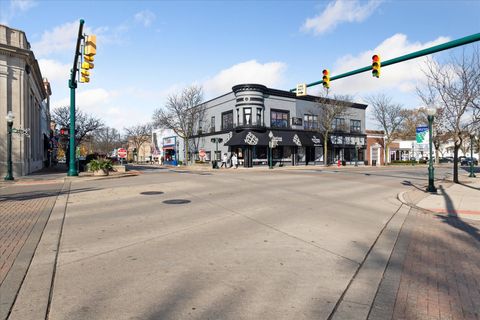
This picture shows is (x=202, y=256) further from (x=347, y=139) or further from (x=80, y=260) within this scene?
(x=347, y=139)

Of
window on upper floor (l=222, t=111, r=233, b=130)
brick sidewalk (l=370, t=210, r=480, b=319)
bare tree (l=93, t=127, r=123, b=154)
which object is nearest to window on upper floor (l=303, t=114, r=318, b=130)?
window on upper floor (l=222, t=111, r=233, b=130)

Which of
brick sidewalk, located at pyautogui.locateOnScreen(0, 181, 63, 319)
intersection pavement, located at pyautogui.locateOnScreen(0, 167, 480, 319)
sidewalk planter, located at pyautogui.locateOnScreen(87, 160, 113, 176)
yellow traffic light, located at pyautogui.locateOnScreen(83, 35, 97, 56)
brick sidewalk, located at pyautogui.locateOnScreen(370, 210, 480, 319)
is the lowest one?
brick sidewalk, located at pyautogui.locateOnScreen(370, 210, 480, 319)

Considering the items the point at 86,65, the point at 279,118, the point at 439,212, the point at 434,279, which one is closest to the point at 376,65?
the point at 439,212

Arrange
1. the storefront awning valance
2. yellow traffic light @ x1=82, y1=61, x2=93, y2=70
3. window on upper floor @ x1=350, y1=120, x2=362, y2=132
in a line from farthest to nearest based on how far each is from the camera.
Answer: window on upper floor @ x1=350, y1=120, x2=362, y2=132 → the storefront awning valance → yellow traffic light @ x1=82, y1=61, x2=93, y2=70

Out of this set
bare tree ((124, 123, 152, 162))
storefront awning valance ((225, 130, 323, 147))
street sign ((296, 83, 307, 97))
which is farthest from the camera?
bare tree ((124, 123, 152, 162))

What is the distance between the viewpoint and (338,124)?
156 feet

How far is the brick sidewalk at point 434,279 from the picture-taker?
356 cm

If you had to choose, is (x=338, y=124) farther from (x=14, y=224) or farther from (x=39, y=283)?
(x=39, y=283)

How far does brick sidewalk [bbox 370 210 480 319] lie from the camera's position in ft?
11.7

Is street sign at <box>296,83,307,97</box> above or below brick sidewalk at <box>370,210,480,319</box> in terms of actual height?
above

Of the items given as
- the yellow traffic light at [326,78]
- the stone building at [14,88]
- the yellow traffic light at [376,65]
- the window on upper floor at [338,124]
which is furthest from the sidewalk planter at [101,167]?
the window on upper floor at [338,124]

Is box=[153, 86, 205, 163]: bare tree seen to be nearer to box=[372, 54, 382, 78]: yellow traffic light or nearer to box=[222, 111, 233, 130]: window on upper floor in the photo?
box=[222, 111, 233, 130]: window on upper floor

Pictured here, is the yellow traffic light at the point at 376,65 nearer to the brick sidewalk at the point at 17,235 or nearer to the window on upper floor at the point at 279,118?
the brick sidewalk at the point at 17,235

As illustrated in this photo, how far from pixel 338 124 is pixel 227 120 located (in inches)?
686
